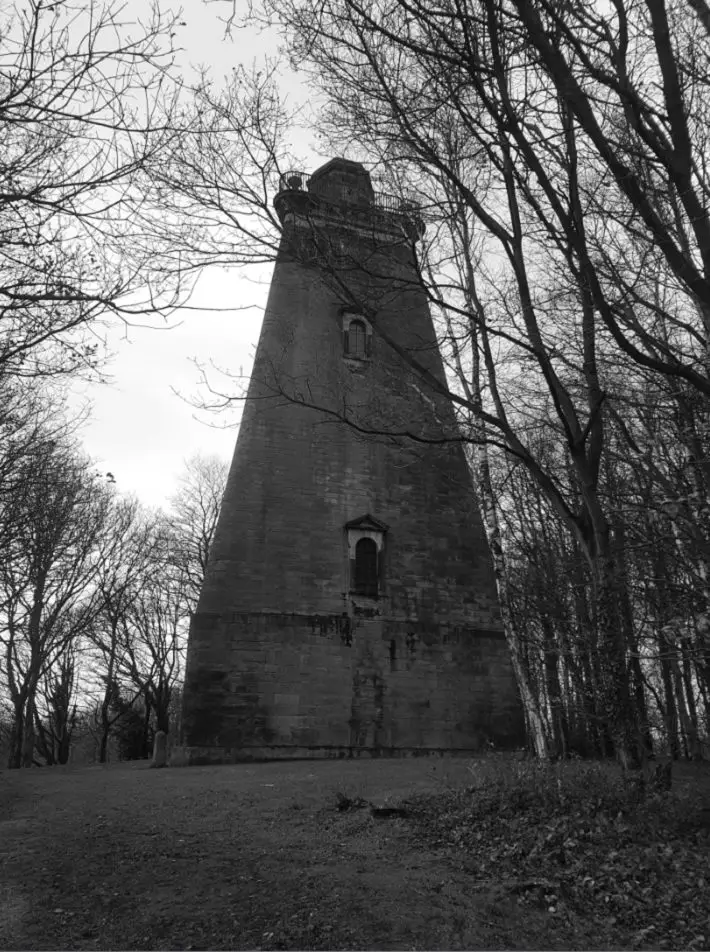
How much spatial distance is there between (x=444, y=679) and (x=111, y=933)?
1280 cm

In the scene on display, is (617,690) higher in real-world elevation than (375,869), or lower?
higher

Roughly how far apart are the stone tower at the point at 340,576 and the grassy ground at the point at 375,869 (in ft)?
18.9

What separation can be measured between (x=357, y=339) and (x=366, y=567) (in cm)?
666

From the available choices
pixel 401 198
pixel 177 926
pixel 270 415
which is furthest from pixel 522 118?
pixel 270 415

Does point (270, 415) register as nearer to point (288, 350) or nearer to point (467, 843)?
point (288, 350)

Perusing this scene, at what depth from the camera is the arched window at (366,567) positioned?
17641 millimetres

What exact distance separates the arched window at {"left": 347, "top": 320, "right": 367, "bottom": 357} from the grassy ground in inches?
495

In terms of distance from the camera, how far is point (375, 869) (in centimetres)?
677

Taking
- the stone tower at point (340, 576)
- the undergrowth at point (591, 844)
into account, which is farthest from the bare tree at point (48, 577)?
the undergrowth at point (591, 844)

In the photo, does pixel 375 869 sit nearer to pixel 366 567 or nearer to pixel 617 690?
pixel 617 690

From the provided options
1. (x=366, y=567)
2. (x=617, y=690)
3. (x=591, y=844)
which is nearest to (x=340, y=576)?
(x=366, y=567)

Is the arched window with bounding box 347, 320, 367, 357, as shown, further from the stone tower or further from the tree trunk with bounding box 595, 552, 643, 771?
the tree trunk with bounding box 595, 552, 643, 771

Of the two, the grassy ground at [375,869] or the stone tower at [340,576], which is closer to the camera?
the grassy ground at [375,869]

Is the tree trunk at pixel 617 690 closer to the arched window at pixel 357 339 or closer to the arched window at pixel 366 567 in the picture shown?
the arched window at pixel 366 567
